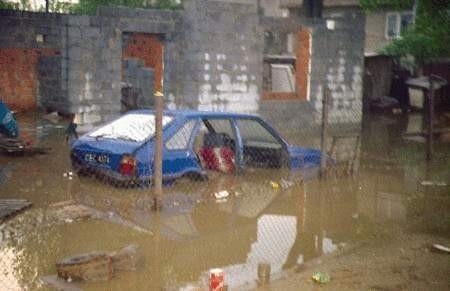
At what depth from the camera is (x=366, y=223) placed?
7297 mm

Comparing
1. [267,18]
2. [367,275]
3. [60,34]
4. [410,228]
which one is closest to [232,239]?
[367,275]

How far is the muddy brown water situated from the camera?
5471 mm

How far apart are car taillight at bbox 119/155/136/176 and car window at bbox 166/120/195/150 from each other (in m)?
0.63

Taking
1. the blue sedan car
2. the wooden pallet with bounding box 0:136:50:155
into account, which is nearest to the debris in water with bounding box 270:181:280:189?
the blue sedan car

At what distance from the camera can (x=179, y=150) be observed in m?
8.01

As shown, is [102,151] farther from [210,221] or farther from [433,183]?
[433,183]

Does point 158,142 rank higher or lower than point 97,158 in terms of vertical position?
higher

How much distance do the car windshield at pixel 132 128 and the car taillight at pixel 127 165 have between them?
40cm

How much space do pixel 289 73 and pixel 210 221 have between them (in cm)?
1201

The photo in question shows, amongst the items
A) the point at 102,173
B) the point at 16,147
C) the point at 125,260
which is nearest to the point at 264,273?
the point at 125,260

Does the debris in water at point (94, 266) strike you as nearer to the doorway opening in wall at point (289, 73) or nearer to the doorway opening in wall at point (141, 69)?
the doorway opening in wall at point (141, 69)

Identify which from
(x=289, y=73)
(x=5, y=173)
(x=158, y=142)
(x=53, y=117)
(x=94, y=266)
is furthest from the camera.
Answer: (x=289, y=73)

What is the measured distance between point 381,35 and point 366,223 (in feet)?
84.0

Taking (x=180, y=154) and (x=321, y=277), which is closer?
(x=321, y=277)
